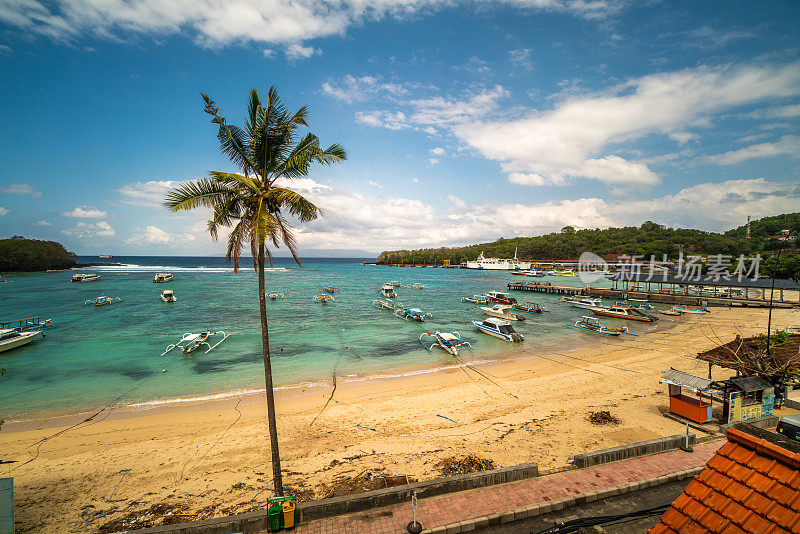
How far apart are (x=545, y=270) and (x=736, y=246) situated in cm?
5234

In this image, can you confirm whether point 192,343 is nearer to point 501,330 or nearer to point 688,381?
point 501,330

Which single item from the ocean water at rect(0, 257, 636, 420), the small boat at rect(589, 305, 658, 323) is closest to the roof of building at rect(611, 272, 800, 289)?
the ocean water at rect(0, 257, 636, 420)

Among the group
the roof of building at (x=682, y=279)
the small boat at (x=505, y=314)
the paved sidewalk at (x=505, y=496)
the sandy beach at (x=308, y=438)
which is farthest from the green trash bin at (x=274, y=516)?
the roof of building at (x=682, y=279)

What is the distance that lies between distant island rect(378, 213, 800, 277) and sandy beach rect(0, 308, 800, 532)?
44212mm

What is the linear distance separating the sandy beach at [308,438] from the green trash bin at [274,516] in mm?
2323

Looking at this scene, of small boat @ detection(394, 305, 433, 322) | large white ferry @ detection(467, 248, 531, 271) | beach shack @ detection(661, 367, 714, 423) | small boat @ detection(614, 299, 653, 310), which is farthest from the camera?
large white ferry @ detection(467, 248, 531, 271)

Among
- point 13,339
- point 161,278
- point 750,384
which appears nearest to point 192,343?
point 13,339

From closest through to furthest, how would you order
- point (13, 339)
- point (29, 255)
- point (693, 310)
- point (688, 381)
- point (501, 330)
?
1. point (688, 381)
2. point (13, 339)
3. point (501, 330)
4. point (693, 310)
5. point (29, 255)

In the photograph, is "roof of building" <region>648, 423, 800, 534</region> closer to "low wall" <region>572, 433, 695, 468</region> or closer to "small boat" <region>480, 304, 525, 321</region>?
"low wall" <region>572, 433, 695, 468</region>

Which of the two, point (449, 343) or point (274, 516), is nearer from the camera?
point (274, 516)

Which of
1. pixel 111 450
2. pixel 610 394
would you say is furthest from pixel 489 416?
pixel 111 450

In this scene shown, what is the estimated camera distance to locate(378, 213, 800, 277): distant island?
7431cm

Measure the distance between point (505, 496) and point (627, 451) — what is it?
12.7 ft

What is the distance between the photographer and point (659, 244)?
3415 inches
